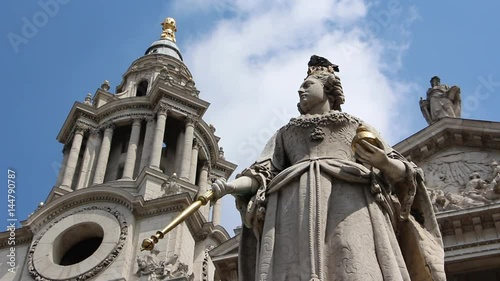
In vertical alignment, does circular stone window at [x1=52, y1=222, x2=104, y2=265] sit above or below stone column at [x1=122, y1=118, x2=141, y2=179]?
below

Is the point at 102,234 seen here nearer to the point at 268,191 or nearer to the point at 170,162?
the point at 170,162

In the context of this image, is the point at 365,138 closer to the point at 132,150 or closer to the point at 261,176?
the point at 261,176

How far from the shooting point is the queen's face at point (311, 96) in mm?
6902

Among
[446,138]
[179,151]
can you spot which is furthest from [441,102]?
[179,151]

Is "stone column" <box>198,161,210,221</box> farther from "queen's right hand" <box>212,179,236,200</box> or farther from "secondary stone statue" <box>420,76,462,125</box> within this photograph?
"queen's right hand" <box>212,179,236,200</box>

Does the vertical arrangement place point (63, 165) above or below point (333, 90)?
above

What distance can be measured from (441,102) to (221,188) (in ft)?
56.1

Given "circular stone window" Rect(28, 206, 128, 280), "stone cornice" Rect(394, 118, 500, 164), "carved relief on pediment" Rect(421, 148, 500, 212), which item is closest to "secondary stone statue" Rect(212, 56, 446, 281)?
"carved relief on pediment" Rect(421, 148, 500, 212)

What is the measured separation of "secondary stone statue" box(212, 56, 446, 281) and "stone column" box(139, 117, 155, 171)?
85.3 ft

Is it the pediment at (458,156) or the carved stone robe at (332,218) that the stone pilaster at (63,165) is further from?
the carved stone robe at (332,218)

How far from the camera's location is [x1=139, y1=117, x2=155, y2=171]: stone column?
32.7m

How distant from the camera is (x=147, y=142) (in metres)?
33.6

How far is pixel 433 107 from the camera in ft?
72.2

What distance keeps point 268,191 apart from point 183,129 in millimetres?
28785
